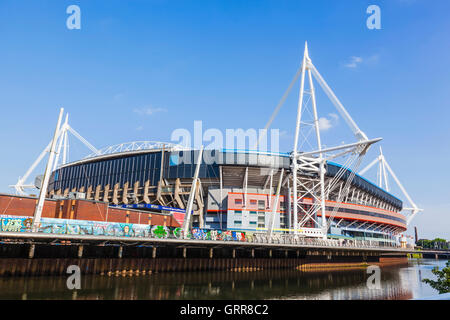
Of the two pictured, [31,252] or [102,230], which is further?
[102,230]

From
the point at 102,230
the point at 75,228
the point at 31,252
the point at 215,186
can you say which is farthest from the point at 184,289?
the point at 215,186

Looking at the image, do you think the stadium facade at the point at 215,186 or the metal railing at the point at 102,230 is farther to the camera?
the stadium facade at the point at 215,186

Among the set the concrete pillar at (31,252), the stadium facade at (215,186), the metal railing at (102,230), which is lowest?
the concrete pillar at (31,252)

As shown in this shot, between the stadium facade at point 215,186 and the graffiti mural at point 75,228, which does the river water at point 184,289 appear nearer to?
the graffiti mural at point 75,228

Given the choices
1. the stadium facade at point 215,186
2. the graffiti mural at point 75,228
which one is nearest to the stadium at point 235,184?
the stadium facade at point 215,186

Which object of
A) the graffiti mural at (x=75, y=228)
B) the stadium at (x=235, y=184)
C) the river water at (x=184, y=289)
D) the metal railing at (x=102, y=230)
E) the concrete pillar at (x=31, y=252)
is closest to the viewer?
the river water at (x=184, y=289)

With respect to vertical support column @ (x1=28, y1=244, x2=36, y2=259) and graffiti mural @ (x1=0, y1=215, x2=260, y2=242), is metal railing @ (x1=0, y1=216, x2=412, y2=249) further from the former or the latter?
vertical support column @ (x1=28, y1=244, x2=36, y2=259)

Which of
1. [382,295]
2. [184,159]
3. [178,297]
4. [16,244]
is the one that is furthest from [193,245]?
[184,159]

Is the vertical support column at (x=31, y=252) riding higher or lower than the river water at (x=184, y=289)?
higher

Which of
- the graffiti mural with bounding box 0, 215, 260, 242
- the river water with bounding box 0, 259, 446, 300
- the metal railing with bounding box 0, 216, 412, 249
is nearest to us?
the river water with bounding box 0, 259, 446, 300

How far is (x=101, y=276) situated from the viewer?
134 feet

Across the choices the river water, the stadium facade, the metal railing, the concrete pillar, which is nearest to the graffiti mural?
the metal railing

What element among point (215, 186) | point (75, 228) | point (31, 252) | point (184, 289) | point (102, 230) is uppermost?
point (215, 186)

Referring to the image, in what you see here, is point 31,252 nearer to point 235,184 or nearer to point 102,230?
point 102,230
